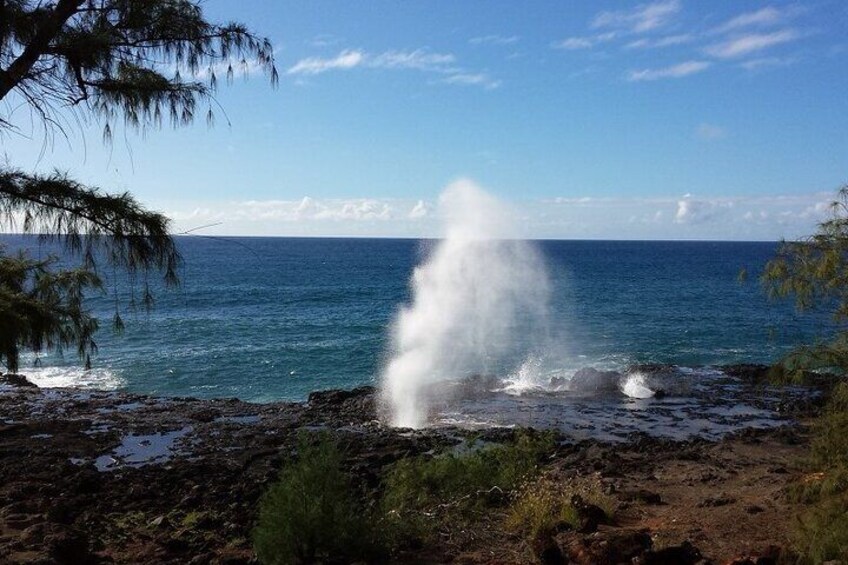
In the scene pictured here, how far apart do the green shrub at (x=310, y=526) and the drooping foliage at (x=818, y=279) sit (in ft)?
21.0

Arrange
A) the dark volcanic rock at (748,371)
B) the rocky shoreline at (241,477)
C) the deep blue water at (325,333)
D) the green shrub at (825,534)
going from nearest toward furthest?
the green shrub at (825,534) < the rocky shoreline at (241,477) < the dark volcanic rock at (748,371) < the deep blue water at (325,333)

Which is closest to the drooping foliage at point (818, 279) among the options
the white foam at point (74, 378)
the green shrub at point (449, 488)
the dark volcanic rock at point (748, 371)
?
the green shrub at point (449, 488)

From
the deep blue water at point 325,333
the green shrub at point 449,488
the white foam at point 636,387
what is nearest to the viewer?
the green shrub at point 449,488

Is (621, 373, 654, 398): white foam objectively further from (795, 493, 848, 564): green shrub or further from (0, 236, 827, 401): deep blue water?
(795, 493, 848, 564): green shrub

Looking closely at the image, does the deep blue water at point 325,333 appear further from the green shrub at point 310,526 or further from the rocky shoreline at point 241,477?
the green shrub at point 310,526

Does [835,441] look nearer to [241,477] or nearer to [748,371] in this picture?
[241,477]

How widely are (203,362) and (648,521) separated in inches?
1165

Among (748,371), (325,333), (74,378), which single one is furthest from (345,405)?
(325,333)

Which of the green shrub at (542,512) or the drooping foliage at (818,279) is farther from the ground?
the drooping foliage at (818,279)

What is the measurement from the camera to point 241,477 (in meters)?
15.7

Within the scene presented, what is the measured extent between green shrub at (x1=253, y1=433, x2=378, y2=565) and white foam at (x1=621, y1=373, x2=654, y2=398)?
70.5 ft

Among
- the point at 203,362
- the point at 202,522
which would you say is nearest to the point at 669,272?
the point at 203,362

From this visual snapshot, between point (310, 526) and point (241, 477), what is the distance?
8.12m

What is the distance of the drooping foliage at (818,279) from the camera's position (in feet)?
31.8
